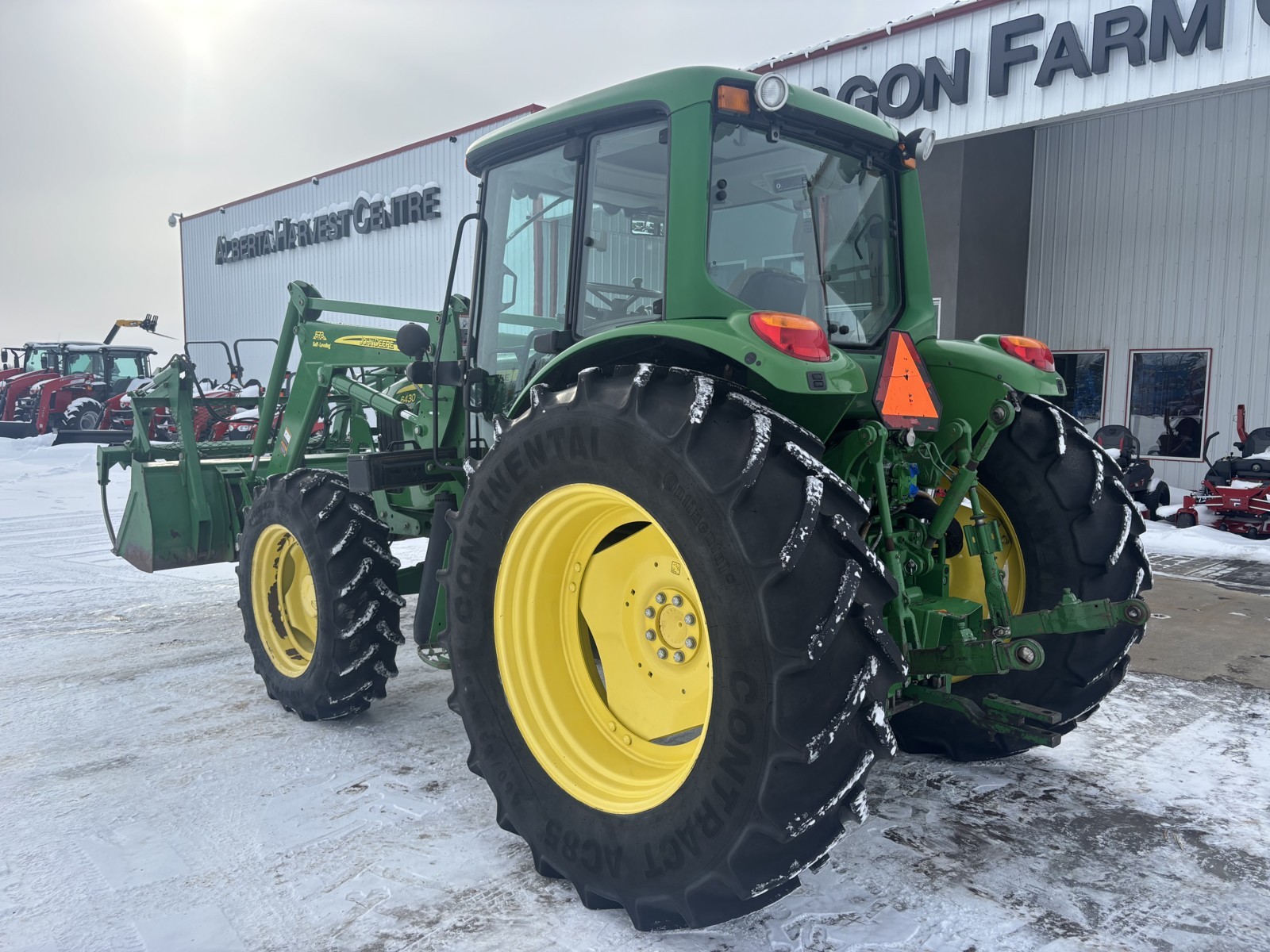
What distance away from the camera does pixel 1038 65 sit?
Result: 31.2 feet

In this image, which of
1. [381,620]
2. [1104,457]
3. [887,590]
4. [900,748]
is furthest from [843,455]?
[381,620]

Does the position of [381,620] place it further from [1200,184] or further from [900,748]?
[1200,184]

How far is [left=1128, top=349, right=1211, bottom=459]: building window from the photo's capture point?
1239 centimetres

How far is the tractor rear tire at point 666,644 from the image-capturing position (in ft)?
7.02

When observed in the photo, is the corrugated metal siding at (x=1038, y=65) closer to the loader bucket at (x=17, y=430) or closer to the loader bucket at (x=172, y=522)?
the loader bucket at (x=172, y=522)

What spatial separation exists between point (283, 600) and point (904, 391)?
3011mm

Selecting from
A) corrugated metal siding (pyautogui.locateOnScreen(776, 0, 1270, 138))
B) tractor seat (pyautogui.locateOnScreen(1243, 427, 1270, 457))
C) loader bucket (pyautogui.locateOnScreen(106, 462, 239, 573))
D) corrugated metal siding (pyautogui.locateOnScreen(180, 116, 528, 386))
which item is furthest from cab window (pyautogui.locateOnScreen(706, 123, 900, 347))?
corrugated metal siding (pyautogui.locateOnScreen(180, 116, 528, 386))

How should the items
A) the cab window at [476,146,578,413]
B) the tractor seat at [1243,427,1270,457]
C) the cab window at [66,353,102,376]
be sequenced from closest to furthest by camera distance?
the cab window at [476,146,578,413] → the tractor seat at [1243,427,1270,457] → the cab window at [66,353,102,376]

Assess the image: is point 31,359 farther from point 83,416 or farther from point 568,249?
point 568,249

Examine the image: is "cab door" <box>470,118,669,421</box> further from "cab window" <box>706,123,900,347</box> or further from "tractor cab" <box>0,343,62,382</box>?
"tractor cab" <box>0,343,62,382</box>

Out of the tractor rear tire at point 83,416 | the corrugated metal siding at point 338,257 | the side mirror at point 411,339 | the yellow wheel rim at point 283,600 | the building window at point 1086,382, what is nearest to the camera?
the side mirror at point 411,339

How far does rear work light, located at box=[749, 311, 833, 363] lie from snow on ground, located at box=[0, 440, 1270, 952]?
4.95ft

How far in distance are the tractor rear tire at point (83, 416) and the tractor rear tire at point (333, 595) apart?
1894 centimetres

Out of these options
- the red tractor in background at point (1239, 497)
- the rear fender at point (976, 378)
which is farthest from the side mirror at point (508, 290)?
the red tractor in background at point (1239, 497)
